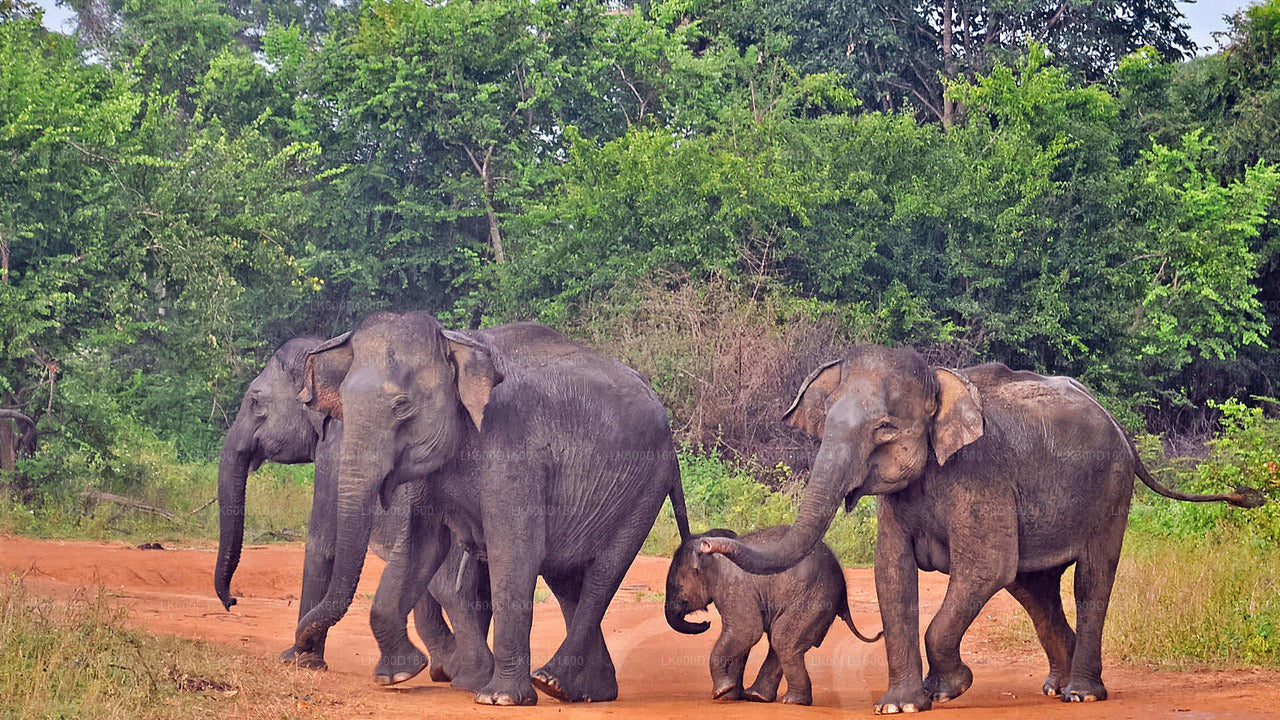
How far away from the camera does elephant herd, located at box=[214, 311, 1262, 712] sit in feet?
26.5

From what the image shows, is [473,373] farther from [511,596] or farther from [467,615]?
[467,615]

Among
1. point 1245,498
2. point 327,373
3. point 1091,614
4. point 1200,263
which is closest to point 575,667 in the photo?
point 327,373

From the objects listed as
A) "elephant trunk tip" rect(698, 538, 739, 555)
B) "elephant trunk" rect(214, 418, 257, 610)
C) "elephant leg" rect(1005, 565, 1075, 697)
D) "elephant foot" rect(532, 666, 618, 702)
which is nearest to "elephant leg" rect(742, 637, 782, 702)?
"elephant foot" rect(532, 666, 618, 702)

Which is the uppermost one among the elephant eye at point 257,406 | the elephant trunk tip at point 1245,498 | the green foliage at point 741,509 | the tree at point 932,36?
the tree at point 932,36

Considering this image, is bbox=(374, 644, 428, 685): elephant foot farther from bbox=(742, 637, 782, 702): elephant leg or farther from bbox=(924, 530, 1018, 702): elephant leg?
bbox=(924, 530, 1018, 702): elephant leg

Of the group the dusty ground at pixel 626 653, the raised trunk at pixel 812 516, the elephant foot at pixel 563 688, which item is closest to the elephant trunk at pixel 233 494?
the dusty ground at pixel 626 653

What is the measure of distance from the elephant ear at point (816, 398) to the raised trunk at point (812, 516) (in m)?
0.62

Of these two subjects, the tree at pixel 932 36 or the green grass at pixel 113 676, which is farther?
the tree at pixel 932 36

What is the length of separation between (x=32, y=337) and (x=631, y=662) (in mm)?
11279

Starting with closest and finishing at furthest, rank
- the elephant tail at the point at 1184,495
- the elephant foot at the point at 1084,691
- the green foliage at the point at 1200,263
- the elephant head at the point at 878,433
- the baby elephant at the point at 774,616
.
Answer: the elephant head at the point at 878,433 → the elephant foot at the point at 1084,691 → the baby elephant at the point at 774,616 → the elephant tail at the point at 1184,495 → the green foliage at the point at 1200,263

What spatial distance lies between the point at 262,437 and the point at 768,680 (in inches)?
161

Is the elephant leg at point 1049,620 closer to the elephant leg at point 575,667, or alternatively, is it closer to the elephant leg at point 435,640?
the elephant leg at point 575,667

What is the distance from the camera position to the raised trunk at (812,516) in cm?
784

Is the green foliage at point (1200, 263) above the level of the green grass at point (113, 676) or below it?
above
